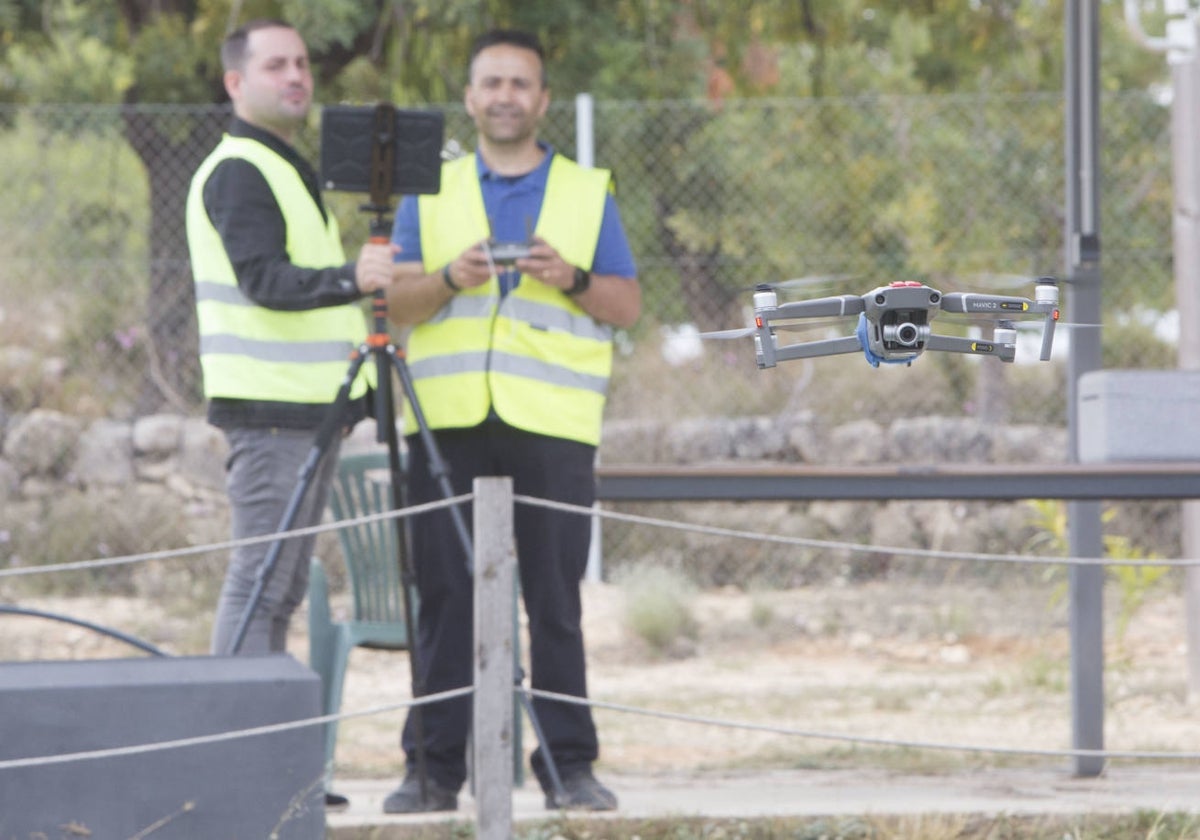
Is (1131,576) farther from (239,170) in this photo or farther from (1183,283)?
(239,170)

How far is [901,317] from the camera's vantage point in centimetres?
208

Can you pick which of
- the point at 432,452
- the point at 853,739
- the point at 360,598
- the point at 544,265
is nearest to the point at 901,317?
the point at 853,739

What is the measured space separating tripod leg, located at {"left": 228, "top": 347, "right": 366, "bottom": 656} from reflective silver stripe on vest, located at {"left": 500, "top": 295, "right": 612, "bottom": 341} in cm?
44

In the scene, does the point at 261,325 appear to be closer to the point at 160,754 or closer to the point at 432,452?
the point at 432,452

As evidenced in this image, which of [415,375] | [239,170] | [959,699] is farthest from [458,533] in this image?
[959,699]

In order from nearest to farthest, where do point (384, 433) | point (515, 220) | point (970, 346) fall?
1. point (970, 346)
2. point (384, 433)
3. point (515, 220)

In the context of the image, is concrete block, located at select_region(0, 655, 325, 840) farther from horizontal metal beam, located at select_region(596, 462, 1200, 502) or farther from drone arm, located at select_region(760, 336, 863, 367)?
drone arm, located at select_region(760, 336, 863, 367)

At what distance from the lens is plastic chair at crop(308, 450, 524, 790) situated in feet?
16.0

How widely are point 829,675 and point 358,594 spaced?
10.8 feet

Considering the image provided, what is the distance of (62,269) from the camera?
966cm

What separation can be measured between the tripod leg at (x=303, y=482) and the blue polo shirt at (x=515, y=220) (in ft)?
1.58

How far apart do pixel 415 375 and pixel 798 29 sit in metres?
3.61

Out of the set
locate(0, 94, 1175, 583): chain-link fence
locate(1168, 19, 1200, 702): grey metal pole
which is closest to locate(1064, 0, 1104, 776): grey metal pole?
locate(1168, 19, 1200, 702): grey metal pole

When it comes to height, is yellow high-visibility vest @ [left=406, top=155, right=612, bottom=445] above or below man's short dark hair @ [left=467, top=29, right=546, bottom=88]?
below
